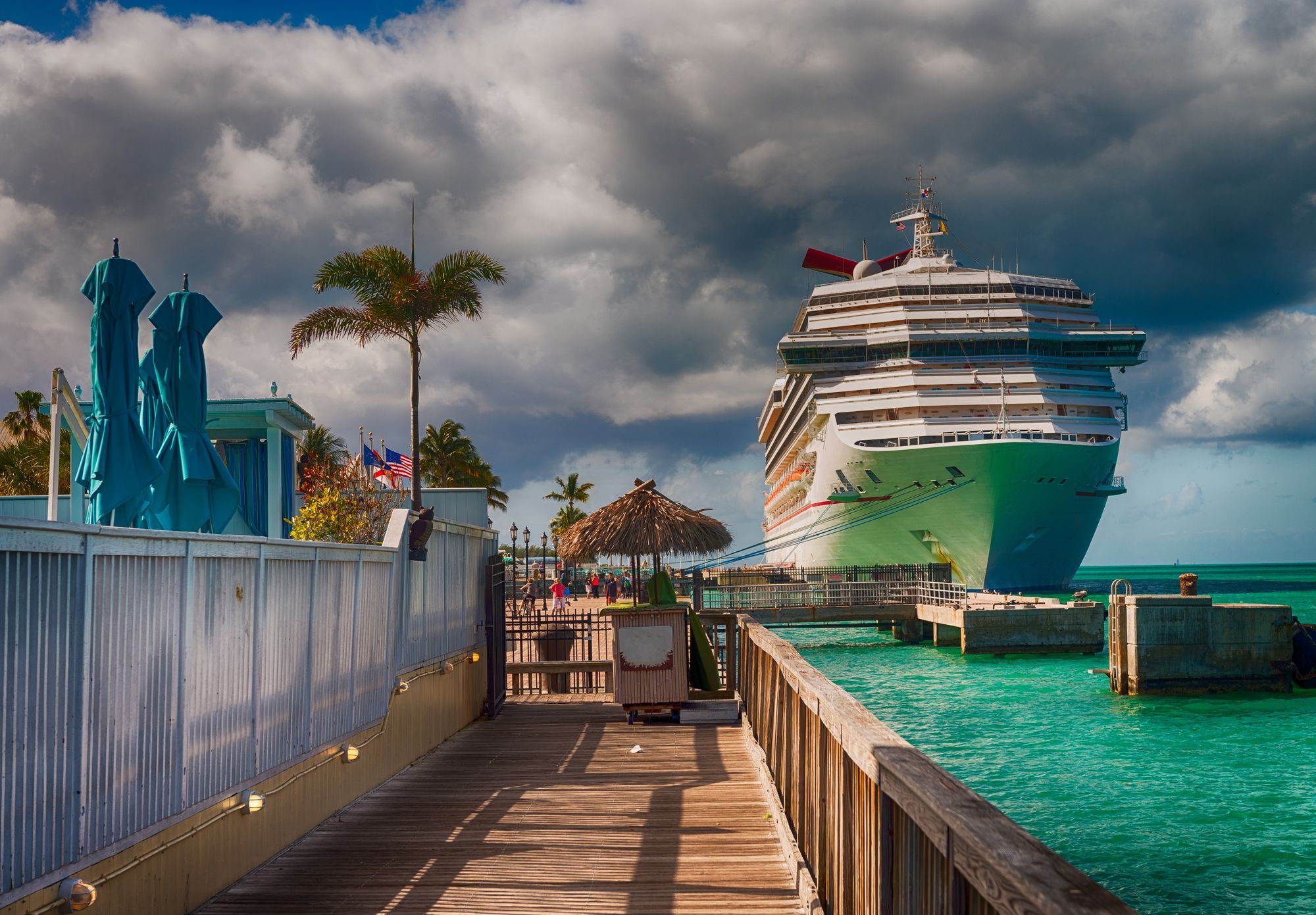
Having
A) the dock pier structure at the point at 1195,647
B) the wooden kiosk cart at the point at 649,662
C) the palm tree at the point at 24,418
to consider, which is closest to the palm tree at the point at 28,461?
the palm tree at the point at 24,418

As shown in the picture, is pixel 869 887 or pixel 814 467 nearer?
pixel 869 887

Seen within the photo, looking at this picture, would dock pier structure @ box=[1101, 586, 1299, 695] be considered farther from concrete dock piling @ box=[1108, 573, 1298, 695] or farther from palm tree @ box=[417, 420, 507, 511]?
palm tree @ box=[417, 420, 507, 511]

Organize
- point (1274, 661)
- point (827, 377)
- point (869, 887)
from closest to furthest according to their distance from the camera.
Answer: point (869, 887) → point (1274, 661) → point (827, 377)

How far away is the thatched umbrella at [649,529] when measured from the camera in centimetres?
1345

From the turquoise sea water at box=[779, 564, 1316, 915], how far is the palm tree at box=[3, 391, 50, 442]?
30.7m

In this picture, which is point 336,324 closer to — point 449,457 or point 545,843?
point 545,843

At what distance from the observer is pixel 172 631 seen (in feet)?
15.1

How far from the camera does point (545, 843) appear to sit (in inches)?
259

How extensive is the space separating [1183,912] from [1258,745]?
35.5 feet

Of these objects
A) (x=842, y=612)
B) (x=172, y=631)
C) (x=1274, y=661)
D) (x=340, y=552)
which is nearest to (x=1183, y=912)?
(x=340, y=552)

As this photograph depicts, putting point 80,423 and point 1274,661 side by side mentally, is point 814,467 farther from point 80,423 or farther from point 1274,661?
point 80,423

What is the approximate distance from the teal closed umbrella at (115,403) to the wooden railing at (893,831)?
21.3 feet

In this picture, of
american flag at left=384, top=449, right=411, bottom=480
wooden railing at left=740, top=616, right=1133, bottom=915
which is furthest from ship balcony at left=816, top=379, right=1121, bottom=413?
wooden railing at left=740, top=616, right=1133, bottom=915

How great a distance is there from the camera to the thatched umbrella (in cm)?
1345
